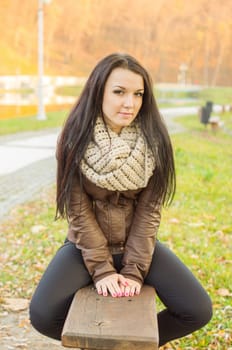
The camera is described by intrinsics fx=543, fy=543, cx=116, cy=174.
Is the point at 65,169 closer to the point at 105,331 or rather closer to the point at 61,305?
the point at 61,305

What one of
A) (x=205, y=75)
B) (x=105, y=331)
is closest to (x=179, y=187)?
(x=105, y=331)

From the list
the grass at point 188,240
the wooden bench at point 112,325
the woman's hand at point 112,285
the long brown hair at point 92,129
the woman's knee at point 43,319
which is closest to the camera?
the wooden bench at point 112,325

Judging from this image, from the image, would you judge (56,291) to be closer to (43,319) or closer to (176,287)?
(43,319)

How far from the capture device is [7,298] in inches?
132

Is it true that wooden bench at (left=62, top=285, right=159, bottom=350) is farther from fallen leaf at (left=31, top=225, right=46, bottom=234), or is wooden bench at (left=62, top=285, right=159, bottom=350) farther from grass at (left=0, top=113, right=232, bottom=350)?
fallen leaf at (left=31, top=225, right=46, bottom=234)

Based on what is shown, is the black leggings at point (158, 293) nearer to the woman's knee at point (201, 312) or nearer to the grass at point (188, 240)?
the woman's knee at point (201, 312)

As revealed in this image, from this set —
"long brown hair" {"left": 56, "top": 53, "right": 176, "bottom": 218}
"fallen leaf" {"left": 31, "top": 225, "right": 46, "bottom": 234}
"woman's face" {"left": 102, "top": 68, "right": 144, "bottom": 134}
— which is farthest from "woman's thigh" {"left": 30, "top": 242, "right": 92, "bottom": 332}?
"fallen leaf" {"left": 31, "top": 225, "right": 46, "bottom": 234}

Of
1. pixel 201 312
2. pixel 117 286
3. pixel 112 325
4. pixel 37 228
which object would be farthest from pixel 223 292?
pixel 37 228

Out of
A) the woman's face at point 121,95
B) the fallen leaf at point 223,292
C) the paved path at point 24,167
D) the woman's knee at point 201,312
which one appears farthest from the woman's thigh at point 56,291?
the paved path at point 24,167

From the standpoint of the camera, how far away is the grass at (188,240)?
314 centimetres

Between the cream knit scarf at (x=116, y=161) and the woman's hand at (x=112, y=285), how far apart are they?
0.37 meters

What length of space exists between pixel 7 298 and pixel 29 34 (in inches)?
2825

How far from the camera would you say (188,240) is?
174 inches

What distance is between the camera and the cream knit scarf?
223 cm
